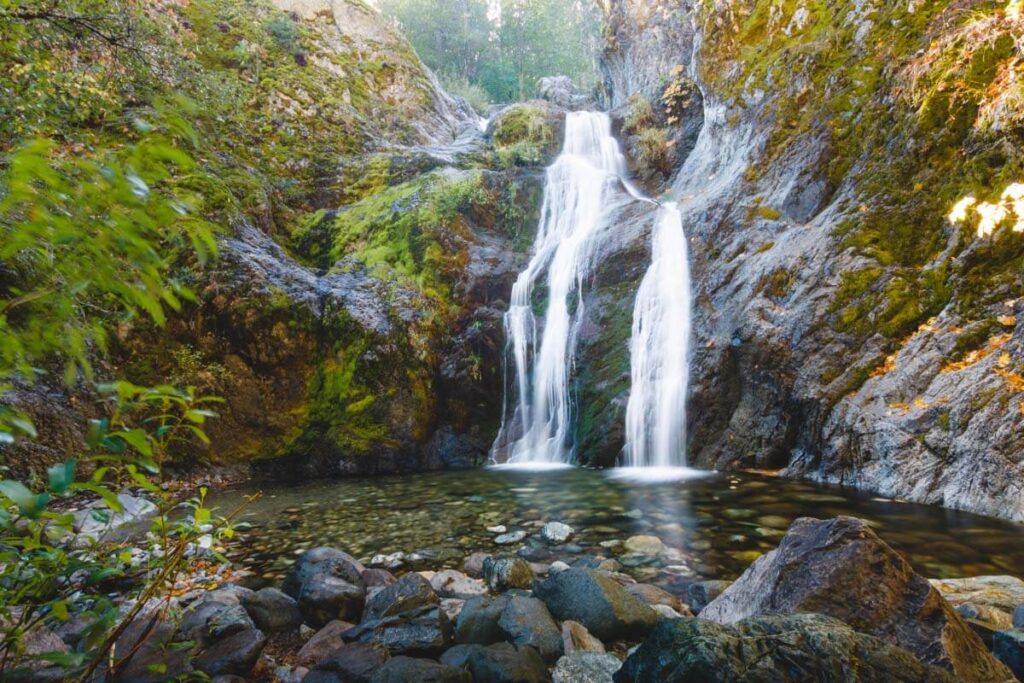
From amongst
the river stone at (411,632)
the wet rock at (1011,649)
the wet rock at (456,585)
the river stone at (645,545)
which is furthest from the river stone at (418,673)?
the river stone at (645,545)

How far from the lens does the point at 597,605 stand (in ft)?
8.99

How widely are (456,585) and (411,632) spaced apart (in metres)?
1.02

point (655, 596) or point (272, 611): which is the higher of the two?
point (655, 596)

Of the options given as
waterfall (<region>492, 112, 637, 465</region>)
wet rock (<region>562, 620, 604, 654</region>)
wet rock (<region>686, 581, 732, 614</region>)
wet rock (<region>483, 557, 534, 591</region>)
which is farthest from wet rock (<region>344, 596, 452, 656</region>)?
waterfall (<region>492, 112, 637, 465</region>)

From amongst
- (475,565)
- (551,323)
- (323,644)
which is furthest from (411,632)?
(551,323)

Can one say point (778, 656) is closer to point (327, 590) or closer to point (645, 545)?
point (327, 590)

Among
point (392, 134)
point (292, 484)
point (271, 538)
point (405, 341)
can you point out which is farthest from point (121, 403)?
point (392, 134)

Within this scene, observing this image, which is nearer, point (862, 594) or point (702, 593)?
point (862, 594)

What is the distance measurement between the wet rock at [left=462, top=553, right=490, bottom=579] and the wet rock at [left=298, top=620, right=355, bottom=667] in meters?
1.16

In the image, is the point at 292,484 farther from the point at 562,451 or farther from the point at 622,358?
the point at 622,358

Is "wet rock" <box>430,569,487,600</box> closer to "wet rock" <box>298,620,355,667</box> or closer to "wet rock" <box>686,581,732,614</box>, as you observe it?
"wet rock" <box>298,620,355,667</box>

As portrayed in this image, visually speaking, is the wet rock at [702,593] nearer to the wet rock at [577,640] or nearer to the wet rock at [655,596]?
the wet rock at [655,596]

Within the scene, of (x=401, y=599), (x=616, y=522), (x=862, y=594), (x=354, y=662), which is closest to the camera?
(x=862, y=594)

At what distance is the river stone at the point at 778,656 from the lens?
1.57 metres
